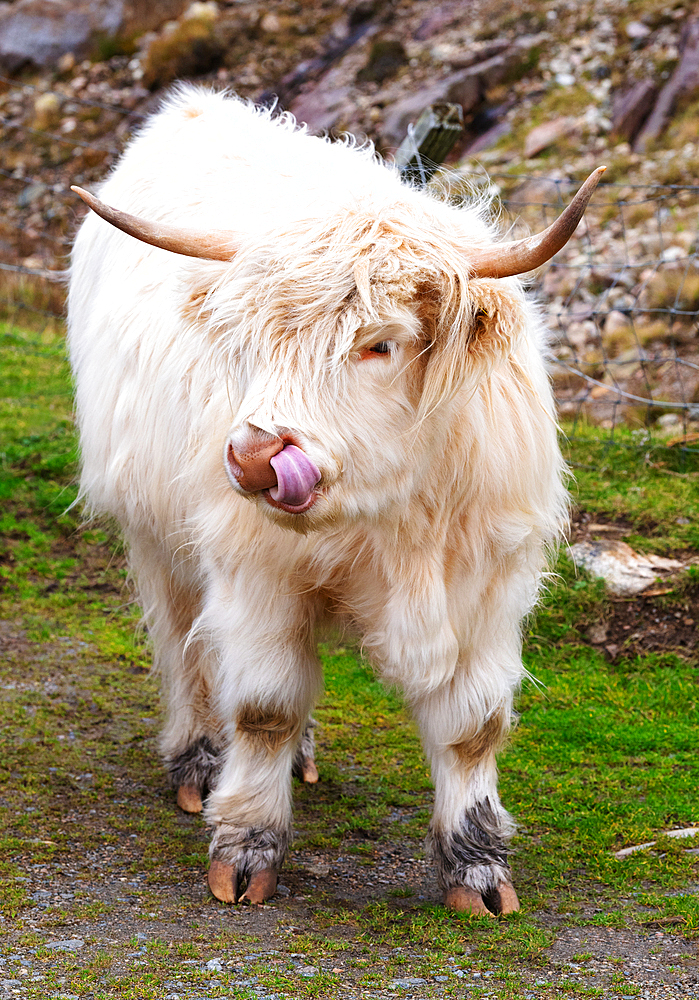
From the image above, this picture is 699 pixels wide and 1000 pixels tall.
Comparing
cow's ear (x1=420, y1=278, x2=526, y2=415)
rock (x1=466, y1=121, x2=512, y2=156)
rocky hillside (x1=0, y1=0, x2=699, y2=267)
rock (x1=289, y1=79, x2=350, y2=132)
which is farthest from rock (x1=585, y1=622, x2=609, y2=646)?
rock (x1=289, y1=79, x2=350, y2=132)

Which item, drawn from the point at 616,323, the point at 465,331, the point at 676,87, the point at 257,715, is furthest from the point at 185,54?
the point at 465,331

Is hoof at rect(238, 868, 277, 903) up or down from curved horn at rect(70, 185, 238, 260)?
down

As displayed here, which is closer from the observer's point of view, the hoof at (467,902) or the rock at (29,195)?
the hoof at (467,902)

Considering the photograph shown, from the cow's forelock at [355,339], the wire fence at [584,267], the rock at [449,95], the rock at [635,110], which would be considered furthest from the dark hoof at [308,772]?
the rock at [449,95]

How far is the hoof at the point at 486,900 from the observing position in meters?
3.11

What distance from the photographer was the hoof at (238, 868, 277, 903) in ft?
10.4

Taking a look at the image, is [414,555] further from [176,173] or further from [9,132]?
[9,132]

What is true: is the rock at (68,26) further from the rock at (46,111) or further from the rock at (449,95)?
the rock at (449,95)

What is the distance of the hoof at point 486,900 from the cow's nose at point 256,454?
145cm

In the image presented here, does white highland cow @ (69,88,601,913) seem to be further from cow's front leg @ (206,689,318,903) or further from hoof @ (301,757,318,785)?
hoof @ (301,757,318,785)

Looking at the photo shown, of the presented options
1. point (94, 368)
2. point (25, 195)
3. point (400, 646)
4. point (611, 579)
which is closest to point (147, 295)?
point (94, 368)

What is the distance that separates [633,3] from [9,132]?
35.3 feet

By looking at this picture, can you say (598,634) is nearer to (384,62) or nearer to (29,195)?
(384,62)

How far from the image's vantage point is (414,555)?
292 cm
